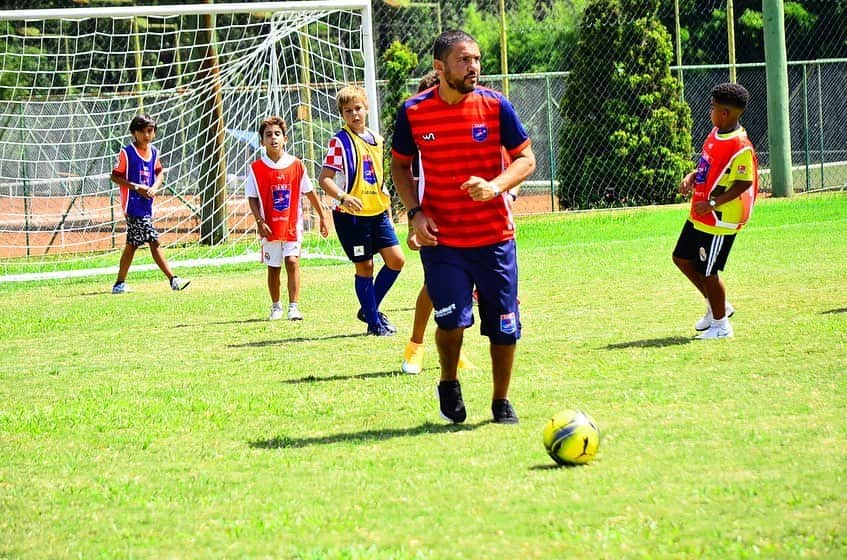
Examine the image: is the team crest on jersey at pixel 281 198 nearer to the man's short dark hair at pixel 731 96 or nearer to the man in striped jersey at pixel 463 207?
the man's short dark hair at pixel 731 96

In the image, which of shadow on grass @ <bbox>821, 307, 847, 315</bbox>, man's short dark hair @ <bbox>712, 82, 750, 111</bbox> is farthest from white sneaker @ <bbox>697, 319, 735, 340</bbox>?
man's short dark hair @ <bbox>712, 82, 750, 111</bbox>

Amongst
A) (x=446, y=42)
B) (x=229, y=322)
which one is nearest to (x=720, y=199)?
(x=446, y=42)

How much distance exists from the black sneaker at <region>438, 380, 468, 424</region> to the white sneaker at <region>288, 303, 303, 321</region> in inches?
196

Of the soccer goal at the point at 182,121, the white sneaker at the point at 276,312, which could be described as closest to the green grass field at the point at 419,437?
the white sneaker at the point at 276,312

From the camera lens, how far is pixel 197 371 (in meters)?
8.91

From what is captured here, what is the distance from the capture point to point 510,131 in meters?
6.44

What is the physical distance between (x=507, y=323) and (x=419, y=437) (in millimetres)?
732

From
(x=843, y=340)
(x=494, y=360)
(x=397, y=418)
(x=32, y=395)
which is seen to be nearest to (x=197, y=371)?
(x=32, y=395)

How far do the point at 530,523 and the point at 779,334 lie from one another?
4.77 meters

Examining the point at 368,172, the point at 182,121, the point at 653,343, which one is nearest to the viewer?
the point at 653,343

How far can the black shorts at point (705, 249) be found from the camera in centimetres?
903

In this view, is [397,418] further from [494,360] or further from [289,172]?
[289,172]

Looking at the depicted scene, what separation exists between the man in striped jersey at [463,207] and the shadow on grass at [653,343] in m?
2.54

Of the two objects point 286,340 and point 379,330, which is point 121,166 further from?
point 379,330
